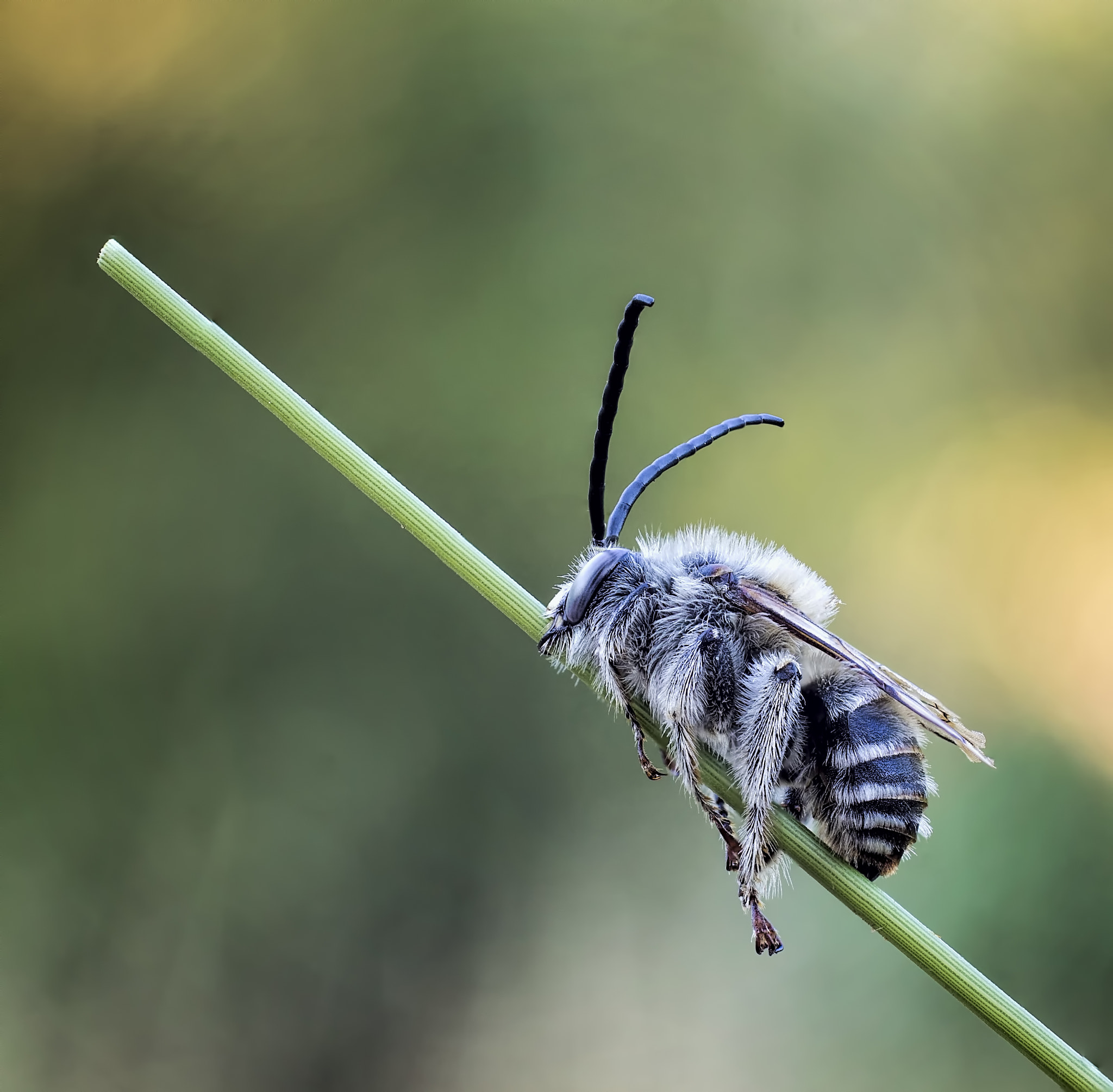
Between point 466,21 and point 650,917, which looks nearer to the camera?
point 650,917

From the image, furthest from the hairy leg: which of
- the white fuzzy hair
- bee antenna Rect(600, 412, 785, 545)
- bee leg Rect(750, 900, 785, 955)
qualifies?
bee antenna Rect(600, 412, 785, 545)

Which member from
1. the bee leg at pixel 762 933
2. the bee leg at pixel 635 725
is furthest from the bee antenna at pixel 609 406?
the bee leg at pixel 762 933

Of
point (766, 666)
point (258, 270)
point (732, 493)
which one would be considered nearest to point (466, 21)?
point (258, 270)

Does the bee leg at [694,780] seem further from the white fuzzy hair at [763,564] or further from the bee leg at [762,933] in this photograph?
the white fuzzy hair at [763,564]

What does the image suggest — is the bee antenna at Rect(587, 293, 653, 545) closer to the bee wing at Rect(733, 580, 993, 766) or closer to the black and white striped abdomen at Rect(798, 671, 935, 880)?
the bee wing at Rect(733, 580, 993, 766)

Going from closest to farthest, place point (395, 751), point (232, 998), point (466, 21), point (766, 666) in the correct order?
point (766, 666)
point (232, 998)
point (395, 751)
point (466, 21)

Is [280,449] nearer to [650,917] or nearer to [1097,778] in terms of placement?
[650,917]

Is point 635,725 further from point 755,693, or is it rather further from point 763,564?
point 763,564
